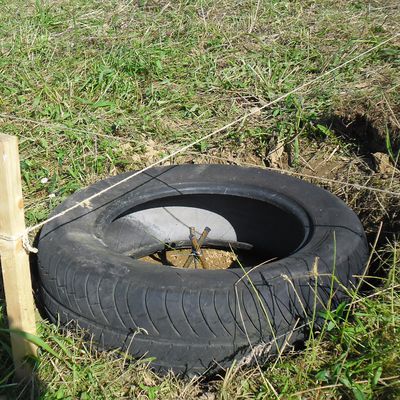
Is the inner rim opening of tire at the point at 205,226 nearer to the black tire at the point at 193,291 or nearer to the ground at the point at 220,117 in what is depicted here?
→ the black tire at the point at 193,291

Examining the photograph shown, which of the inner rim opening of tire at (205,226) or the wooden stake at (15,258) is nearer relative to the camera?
the wooden stake at (15,258)

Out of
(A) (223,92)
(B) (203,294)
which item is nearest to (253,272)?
(B) (203,294)

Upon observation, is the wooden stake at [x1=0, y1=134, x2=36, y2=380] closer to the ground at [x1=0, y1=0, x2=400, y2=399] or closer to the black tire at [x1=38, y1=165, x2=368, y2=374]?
the ground at [x1=0, y1=0, x2=400, y2=399]

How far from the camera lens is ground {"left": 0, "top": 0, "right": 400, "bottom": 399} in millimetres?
2678

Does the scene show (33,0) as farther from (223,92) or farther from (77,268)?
(77,268)

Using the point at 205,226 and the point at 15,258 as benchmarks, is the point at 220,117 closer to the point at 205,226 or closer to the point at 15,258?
the point at 205,226

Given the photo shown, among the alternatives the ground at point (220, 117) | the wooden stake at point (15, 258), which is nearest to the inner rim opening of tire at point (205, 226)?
the ground at point (220, 117)

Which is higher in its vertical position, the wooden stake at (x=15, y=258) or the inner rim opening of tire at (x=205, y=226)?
the wooden stake at (x=15, y=258)

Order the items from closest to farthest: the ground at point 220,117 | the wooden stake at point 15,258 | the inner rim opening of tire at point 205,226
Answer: the wooden stake at point 15,258 < the ground at point 220,117 < the inner rim opening of tire at point 205,226

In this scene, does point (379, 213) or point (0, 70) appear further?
point (0, 70)

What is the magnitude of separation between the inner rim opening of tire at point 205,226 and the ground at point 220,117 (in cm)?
43

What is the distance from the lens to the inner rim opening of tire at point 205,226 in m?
3.62

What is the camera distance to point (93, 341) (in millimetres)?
2842

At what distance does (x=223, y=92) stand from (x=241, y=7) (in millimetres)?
1251
